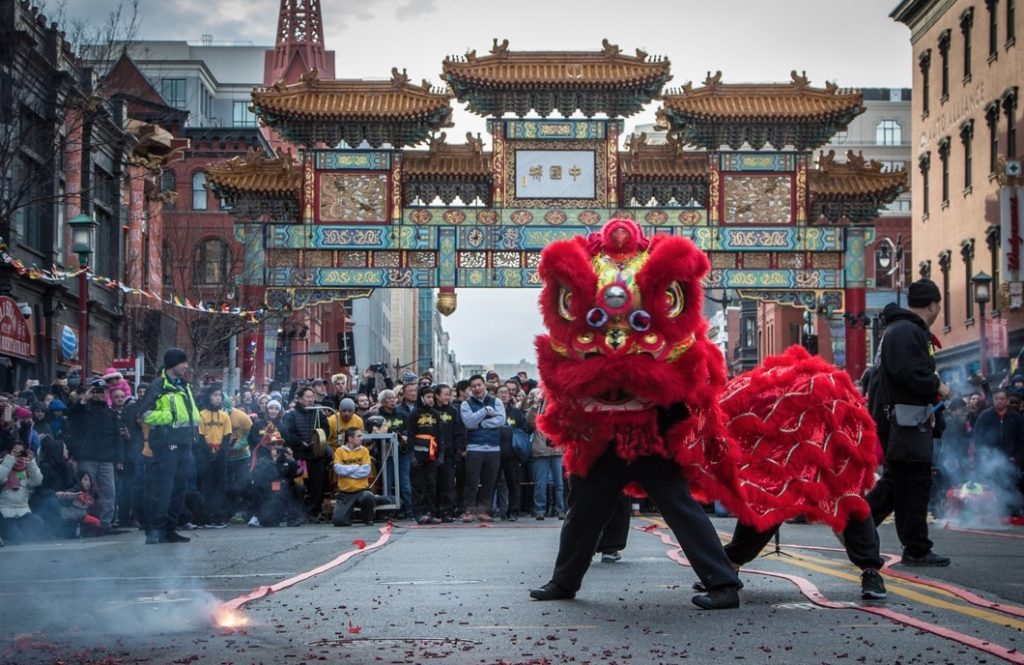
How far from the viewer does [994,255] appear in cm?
4188

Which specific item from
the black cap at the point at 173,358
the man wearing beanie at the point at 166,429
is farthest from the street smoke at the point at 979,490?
the black cap at the point at 173,358

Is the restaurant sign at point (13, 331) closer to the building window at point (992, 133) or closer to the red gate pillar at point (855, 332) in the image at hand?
the red gate pillar at point (855, 332)

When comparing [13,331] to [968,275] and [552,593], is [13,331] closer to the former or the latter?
[552,593]

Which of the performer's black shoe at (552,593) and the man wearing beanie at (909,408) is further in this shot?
the man wearing beanie at (909,408)

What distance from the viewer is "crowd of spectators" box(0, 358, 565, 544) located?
58.9ft

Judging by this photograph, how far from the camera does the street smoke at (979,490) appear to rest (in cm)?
1986

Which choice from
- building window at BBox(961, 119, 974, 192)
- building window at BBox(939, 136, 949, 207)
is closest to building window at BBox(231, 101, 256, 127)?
building window at BBox(939, 136, 949, 207)

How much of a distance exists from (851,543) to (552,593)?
1.67 m

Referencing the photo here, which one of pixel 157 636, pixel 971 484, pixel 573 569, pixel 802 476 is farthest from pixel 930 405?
pixel 971 484

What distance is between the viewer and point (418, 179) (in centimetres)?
3822

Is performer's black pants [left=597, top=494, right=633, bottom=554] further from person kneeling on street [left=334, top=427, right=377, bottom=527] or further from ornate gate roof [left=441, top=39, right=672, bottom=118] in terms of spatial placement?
ornate gate roof [left=441, top=39, right=672, bottom=118]

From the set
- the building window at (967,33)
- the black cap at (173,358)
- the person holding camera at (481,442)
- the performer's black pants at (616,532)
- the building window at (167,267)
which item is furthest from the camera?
the building window at (167,267)

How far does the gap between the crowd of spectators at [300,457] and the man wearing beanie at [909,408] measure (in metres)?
8.99

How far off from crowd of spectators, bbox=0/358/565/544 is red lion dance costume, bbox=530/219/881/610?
9434 millimetres
